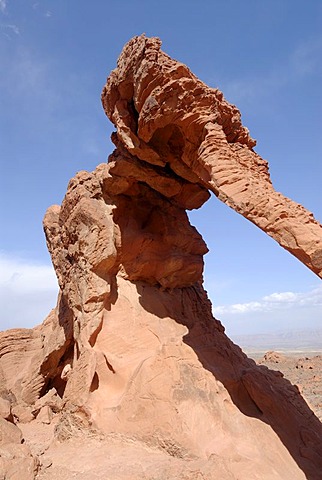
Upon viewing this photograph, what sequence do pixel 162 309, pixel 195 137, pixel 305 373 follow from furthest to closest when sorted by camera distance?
pixel 305 373, pixel 162 309, pixel 195 137

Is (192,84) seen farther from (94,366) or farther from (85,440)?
(85,440)

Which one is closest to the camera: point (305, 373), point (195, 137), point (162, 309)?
point (195, 137)

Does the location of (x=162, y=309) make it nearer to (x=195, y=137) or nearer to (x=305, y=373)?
(x=195, y=137)

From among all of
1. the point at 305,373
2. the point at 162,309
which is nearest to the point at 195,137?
the point at 162,309

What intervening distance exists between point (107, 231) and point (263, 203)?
4.43m

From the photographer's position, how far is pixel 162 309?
10.3 metres

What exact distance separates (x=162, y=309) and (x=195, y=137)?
427 centimetres

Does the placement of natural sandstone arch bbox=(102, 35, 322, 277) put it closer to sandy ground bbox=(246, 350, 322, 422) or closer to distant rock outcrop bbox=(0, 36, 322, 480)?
distant rock outcrop bbox=(0, 36, 322, 480)

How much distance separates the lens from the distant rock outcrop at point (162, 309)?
7.48 meters

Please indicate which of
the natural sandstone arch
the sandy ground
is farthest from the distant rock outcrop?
the sandy ground

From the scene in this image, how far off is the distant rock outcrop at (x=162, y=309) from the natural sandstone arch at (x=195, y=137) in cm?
3

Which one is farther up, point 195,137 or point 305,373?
point 195,137

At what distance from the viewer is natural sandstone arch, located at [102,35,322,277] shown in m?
7.11

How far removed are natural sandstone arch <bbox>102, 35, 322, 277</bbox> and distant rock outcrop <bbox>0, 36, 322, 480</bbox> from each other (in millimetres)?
28
